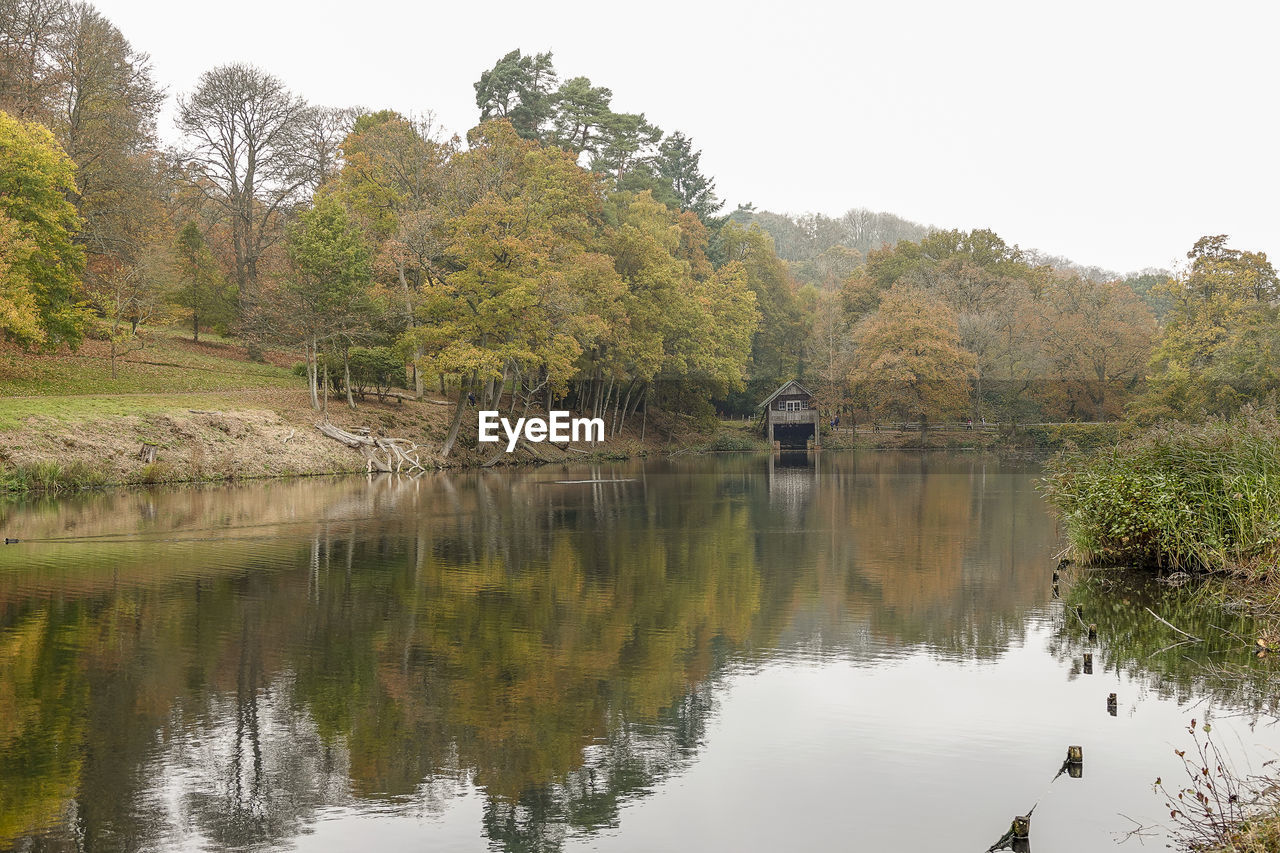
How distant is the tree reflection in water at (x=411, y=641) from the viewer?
7.84 metres

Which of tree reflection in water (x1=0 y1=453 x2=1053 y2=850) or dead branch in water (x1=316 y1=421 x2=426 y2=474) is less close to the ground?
dead branch in water (x1=316 y1=421 x2=426 y2=474)

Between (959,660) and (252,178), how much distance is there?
56.6 meters

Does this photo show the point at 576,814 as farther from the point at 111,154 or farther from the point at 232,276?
the point at 232,276

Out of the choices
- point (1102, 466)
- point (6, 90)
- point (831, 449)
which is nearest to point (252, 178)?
point (6, 90)

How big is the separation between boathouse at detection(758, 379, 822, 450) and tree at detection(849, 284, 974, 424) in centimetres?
444

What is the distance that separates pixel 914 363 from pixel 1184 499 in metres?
56.3

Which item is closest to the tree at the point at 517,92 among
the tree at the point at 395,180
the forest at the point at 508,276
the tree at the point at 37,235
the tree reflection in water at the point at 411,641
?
the forest at the point at 508,276

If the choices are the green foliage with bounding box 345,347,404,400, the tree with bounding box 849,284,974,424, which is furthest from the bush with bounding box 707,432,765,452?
the green foliage with bounding box 345,347,404,400

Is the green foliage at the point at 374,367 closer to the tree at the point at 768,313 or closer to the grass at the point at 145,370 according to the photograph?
the grass at the point at 145,370

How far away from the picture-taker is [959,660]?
12.4 m

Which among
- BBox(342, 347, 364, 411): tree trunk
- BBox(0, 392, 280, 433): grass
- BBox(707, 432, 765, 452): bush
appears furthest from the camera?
BBox(707, 432, 765, 452): bush

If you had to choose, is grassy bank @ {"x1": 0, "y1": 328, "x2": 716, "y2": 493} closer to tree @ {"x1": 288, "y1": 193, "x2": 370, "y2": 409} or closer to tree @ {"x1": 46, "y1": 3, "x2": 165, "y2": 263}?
tree @ {"x1": 288, "y1": 193, "x2": 370, "y2": 409}

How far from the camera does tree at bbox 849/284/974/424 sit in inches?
2822

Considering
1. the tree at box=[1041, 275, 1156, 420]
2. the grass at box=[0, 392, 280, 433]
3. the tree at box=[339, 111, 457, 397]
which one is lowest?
the grass at box=[0, 392, 280, 433]
